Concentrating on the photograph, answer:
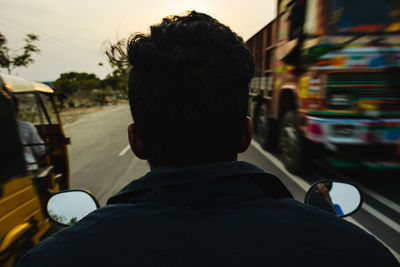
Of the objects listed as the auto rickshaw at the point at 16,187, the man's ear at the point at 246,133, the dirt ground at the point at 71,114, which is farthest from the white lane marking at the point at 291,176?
the dirt ground at the point at 71,114

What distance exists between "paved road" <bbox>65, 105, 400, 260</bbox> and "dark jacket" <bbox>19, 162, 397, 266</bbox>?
2817 mm

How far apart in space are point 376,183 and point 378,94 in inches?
69.2

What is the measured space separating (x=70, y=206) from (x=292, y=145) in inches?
183

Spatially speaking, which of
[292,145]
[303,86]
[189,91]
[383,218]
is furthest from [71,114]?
[189,91]

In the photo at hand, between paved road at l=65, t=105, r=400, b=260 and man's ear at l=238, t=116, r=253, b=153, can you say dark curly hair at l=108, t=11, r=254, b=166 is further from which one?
paved road at l=65, t=105, r=400, b=260

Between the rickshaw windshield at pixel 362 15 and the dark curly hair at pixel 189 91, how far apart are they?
395cm

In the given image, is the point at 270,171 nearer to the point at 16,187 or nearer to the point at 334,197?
the point at 16,187

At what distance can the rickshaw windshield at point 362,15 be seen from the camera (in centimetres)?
406

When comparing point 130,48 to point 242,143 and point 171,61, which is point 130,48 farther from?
point 242,143

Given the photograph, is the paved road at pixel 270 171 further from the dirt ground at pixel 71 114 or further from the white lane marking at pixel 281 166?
the dirt ground at pixel 71 114

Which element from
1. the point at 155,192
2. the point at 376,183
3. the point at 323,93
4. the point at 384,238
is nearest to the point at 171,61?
the point at 155,192

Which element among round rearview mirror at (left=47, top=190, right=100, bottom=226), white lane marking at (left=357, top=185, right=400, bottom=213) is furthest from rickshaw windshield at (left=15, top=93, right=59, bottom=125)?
white lane marking at (left=357, top=185, right=400, bottom=213)

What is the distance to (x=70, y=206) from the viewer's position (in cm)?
151

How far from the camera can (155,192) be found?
789mm
